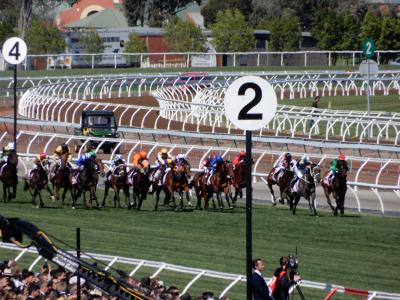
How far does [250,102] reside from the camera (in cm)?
1070

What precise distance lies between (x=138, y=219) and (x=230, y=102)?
47.4 feet

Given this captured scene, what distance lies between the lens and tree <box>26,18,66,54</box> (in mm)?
82312

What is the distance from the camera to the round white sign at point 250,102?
34.9 ft

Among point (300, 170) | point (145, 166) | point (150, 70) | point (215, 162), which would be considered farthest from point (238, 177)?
point (150, 70)

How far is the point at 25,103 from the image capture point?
4631 centimetres

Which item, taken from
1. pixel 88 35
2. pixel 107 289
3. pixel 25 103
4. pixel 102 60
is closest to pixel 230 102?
pixel 107 289

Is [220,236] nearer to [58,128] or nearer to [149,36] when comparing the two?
[58,128]

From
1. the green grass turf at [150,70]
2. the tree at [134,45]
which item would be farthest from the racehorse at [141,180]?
the tree at [134,45]

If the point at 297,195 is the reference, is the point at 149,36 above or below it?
above

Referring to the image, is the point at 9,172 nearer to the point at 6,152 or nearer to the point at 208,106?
the point at 6,152

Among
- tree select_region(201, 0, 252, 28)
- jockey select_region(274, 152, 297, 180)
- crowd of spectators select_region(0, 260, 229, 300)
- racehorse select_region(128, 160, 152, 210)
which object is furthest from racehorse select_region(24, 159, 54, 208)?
tree select_region(201, 0, 252, 28)

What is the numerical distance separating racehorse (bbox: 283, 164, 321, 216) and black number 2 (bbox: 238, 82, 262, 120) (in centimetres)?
1502

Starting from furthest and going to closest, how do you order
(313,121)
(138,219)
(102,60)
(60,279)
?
(102,60) → (313,121) → (138,219) → (60,279)

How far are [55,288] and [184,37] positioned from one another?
70.3 m
